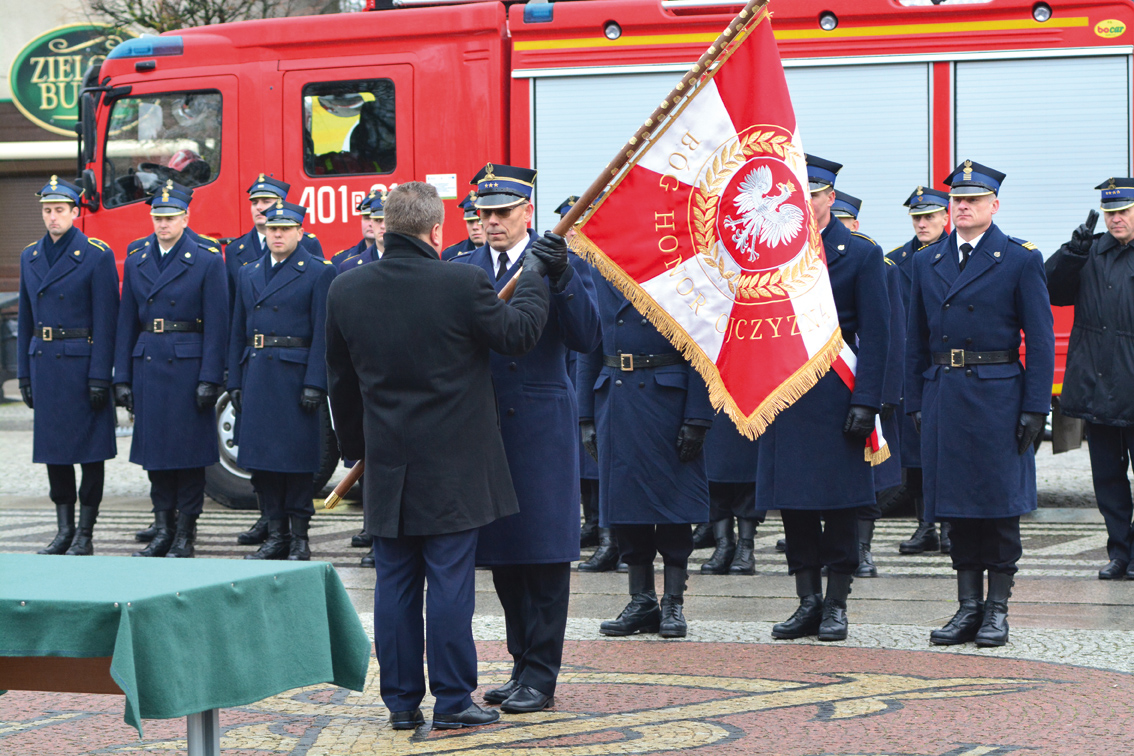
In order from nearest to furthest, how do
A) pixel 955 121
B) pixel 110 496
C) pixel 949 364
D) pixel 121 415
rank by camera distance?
1. pixel 949 364
2. pixel 955 121
3. pixel 110 496
4. pixel 121 415

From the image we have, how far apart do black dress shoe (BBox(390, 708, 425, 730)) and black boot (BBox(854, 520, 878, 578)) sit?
3.79 metres

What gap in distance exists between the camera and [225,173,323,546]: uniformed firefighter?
30.0 feet

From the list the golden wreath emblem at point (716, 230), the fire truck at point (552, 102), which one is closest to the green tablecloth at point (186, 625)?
the golden wreath emblem at point (716, 230)

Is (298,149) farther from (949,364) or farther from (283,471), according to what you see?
(949,364)

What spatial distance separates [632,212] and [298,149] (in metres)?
6.00

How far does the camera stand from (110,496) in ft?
40.6

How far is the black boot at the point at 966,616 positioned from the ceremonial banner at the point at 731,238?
47.8 inches

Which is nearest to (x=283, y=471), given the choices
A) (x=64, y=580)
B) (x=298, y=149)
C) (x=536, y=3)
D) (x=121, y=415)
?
(x=298, y=149)

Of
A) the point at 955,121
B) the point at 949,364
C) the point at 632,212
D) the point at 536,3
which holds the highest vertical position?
the point at 536,3

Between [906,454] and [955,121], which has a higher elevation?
[955,121]

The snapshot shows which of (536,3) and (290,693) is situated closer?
(290,693)

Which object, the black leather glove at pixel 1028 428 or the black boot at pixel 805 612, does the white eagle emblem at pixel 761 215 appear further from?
the black boot at pixel 805 612

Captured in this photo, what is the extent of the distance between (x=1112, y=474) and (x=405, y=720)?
4.92 meters

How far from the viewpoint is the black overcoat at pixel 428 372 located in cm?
485
